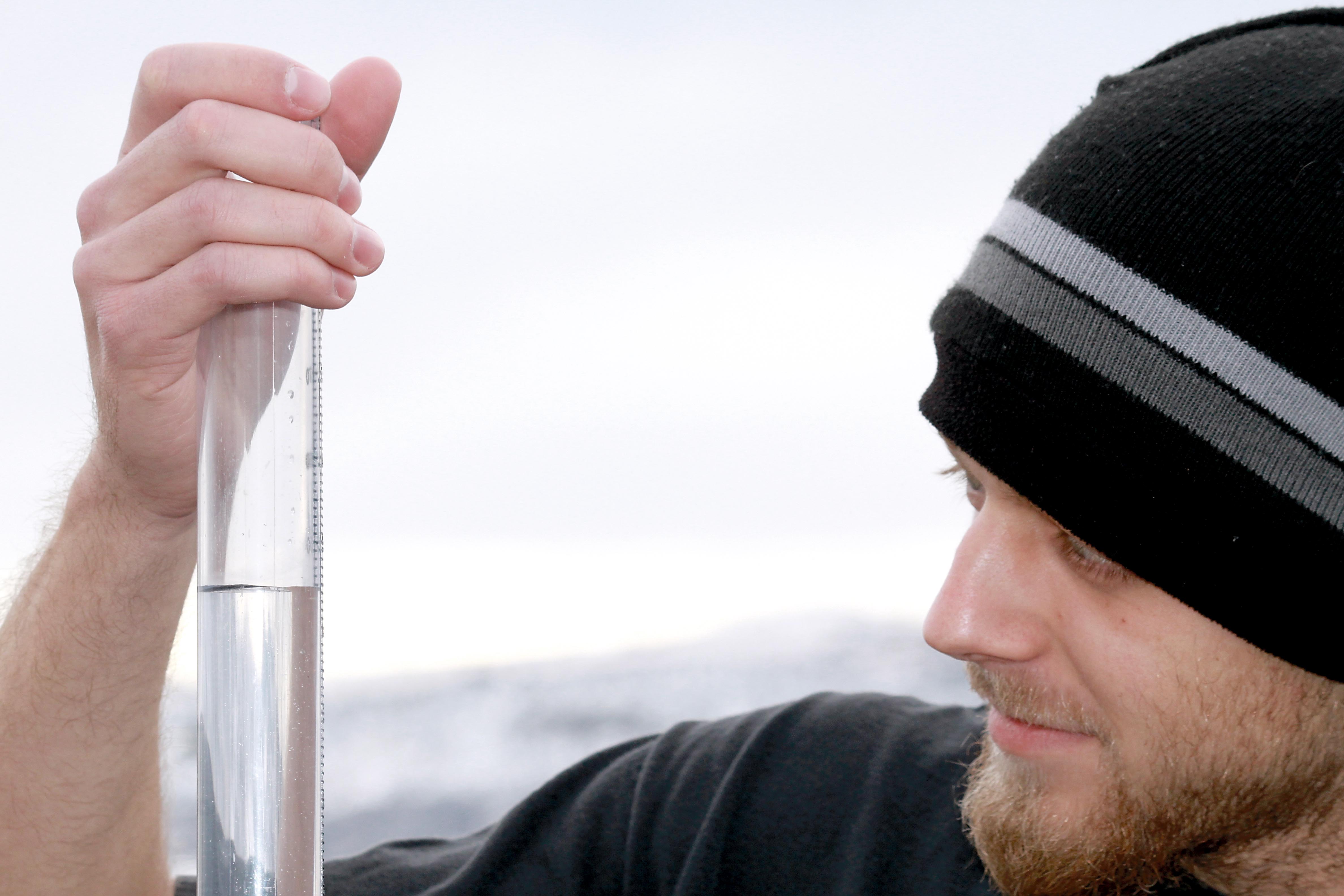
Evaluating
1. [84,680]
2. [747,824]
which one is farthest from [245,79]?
[747,824]

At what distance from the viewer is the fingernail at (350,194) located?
2.12ft

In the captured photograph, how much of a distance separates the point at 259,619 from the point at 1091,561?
666mm

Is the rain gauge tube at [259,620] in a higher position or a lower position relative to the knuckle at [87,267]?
lower

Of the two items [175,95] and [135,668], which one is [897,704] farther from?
[175,95]

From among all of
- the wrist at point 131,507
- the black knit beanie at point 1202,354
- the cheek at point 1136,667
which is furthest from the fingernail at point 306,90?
the cheek at point 1136,667

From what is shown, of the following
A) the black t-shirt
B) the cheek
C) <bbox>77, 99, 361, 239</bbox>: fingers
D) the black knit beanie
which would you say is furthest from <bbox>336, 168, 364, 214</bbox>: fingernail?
the black t-shirt

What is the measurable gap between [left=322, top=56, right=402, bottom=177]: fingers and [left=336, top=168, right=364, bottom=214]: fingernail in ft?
0.06

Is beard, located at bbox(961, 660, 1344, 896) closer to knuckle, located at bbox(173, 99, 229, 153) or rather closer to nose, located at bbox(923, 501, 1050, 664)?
nose, located at bbox(923, 501, 1050, 664)

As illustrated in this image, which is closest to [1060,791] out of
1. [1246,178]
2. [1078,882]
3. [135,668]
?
[1078,882]

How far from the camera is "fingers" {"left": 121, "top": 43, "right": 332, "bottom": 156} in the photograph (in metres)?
0.61

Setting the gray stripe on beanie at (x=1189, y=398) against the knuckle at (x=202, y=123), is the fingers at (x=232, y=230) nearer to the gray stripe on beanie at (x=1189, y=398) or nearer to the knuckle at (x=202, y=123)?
the knuckle at (x=202, y=123)

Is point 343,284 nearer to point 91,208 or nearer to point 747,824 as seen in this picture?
point 91,208

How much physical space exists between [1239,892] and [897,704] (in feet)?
1.49

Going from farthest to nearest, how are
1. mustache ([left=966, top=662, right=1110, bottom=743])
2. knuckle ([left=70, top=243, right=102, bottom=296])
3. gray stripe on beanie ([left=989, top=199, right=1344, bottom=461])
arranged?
mustache ([left=966, top=662, right=1110, bottom=743]) → gray stripe on beanie ([left=989, top=199, right=1344, bottom=461]) → knuckle ([left=70, top=243, right=102, bottom=296])
